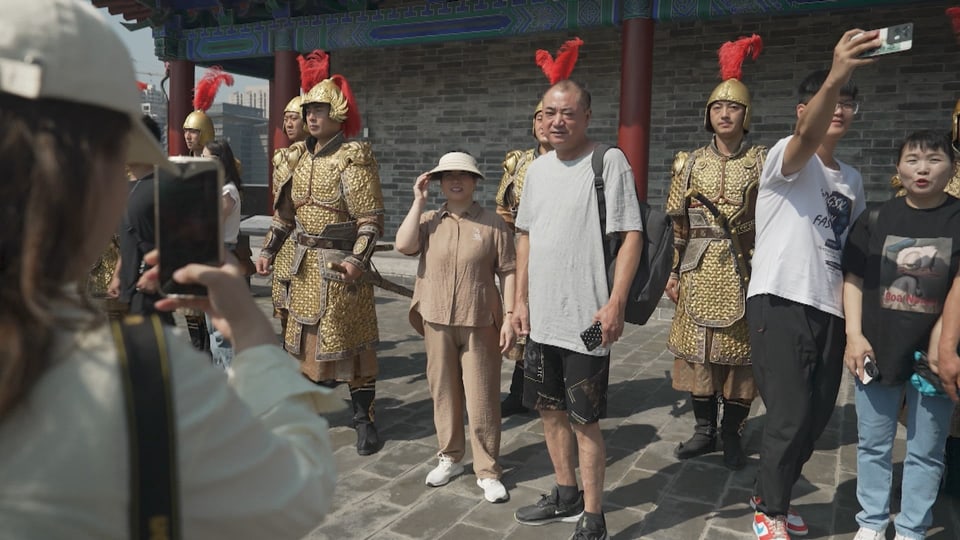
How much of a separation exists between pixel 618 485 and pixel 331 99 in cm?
280

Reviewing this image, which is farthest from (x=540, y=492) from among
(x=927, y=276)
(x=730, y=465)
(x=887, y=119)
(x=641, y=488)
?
(x=887, y=119)

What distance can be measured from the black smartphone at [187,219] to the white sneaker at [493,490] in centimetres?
260

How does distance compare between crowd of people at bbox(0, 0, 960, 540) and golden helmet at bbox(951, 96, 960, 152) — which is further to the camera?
golden helmet at bbox(951, 96, 960, 152)

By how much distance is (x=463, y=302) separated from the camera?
140 inches

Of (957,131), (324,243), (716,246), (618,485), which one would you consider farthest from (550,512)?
(957,131)

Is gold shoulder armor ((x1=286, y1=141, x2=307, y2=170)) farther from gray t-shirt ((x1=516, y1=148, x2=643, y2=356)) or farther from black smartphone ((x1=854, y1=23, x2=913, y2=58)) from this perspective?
black smartphone ((x1=854, y1=23, x2=913, y2=58))

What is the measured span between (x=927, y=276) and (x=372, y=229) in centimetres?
282

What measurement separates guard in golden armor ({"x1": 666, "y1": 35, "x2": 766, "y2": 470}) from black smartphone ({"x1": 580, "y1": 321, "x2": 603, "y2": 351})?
1.54 meters

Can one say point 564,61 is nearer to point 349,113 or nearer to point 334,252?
point 349,113

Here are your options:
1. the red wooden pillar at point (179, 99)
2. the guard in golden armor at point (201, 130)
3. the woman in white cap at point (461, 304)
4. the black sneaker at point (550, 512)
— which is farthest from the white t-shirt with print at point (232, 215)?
the red wooden pillar at point (179, 99)

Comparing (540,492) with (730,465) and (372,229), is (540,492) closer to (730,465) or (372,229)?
(730,465)

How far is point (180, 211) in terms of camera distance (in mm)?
1103

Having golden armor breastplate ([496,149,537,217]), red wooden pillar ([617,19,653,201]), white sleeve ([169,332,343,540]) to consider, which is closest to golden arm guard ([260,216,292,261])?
golden armor breastplate ([496,149,537,217])

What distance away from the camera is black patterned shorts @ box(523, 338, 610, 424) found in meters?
2.92
